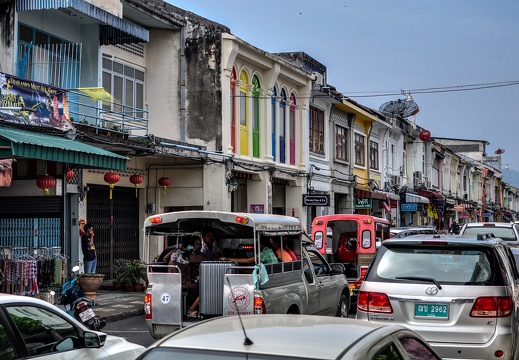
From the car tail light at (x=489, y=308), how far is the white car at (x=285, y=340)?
360cm

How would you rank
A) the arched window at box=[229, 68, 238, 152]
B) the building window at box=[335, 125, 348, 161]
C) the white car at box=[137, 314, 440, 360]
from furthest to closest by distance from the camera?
the building window at box=[335, 125, 348, 161], the arched window at box=[229, 68, 238, 152], the white car at box=[137, 314, 440, 360]

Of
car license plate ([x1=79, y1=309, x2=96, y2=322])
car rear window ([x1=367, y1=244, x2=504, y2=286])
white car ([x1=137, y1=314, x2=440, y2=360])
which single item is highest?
car rear window ([x1=367, y1=244, x2=504, y2=286])

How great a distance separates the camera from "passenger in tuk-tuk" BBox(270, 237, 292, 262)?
12255 millimetres

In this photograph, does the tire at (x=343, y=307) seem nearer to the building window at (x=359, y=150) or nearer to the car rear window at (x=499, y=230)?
the car rear window at (x=499, y=230)

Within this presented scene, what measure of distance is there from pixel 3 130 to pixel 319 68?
2172cm

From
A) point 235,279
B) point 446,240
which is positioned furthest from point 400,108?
point 446,240

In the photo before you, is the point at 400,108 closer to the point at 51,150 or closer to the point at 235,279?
the point at 51,150

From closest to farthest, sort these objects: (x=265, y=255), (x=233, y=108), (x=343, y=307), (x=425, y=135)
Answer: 1. (x=265, y=255)
2. (x=343, y=307)
3. (x=233, y=108)
4. (x=425, y=135)

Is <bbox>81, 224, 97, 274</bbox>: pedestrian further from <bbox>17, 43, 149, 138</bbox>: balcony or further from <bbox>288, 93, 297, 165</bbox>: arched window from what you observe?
<bbox>288, 93, 297, 165</bbox>: arched window

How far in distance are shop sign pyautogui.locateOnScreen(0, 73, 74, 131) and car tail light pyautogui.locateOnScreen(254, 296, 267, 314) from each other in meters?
7.39

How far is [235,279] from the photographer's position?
10.9 metres

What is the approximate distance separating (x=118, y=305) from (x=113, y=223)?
234 inches

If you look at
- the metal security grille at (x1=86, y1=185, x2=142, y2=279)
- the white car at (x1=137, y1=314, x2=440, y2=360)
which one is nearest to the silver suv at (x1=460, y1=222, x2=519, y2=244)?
the metal security grille at (x1=86, y1=185, x2=142, y2=279)

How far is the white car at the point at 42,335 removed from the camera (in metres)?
5.87
